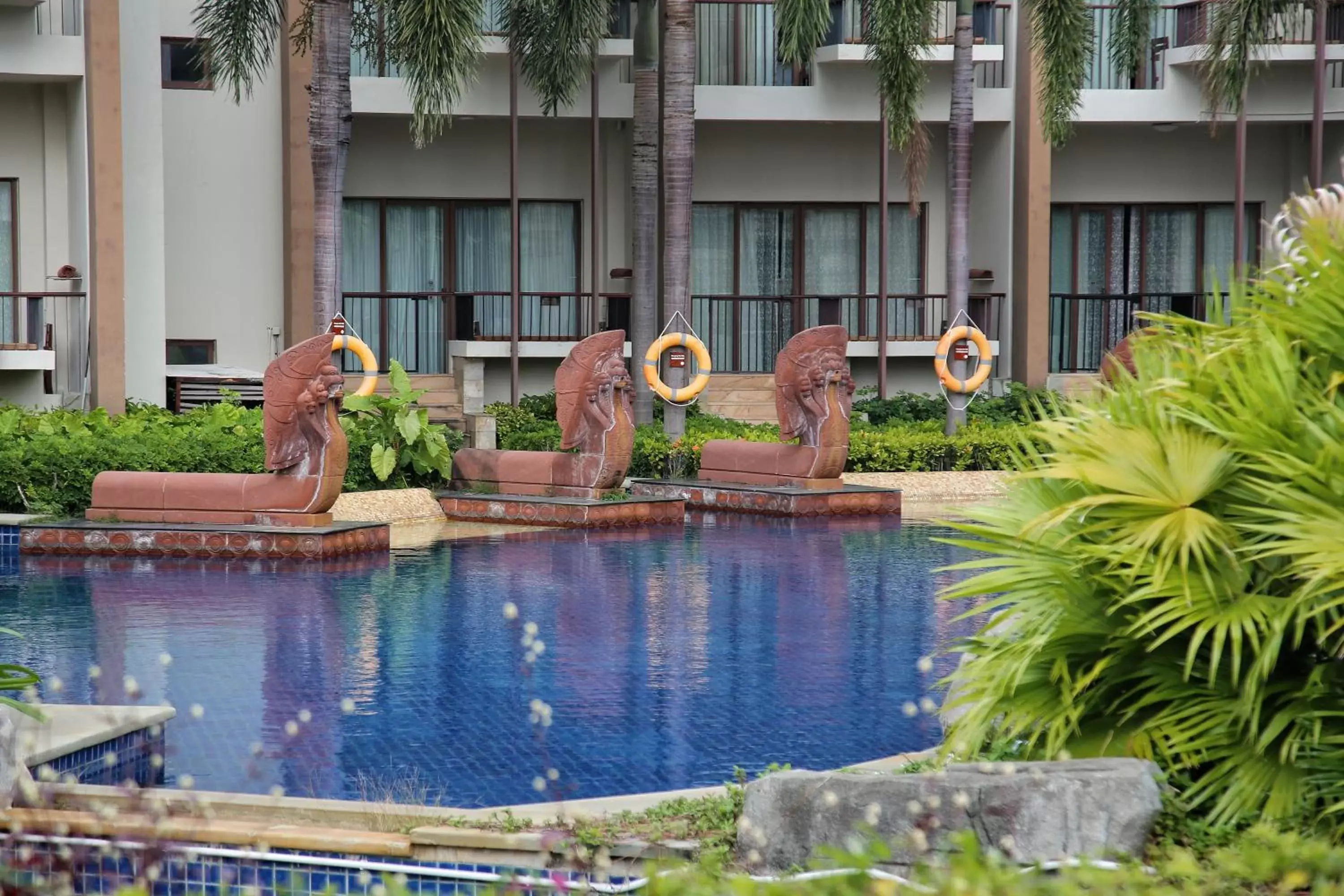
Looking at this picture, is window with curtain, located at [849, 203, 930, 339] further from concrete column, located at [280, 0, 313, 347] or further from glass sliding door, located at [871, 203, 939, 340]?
concrete column, located at [280, 0, 313, 347]

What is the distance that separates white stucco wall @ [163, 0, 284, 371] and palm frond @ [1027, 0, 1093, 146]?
10357 mm

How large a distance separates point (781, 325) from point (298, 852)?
2149 centimetres

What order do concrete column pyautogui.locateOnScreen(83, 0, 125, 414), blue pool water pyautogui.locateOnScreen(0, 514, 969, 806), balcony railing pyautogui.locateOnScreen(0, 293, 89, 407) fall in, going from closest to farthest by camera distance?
blue pool water pyautogui.locateOnScreen(0, 514, 969, 806)
concrete column pyautogui.locateOnScreen(83, 0, 125, 414)
balcony railing pyautogui.locateOnScreen(0, 293, 89, 407)

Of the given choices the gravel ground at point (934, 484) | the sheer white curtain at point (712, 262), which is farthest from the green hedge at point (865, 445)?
the sheer white curtain at point (712, 262)

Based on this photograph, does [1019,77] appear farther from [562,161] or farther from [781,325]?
[562,161]

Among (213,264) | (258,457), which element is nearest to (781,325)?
(213,264)

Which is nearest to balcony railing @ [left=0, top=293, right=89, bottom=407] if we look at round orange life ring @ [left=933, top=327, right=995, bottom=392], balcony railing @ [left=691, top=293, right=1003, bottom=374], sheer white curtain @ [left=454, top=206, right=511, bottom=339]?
sheer white curtain @ [left=454, top=206, right=511, bottom=339]

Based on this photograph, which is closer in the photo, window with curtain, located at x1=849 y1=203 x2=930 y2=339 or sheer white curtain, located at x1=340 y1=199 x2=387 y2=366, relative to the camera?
sheer white curtain, located at x1=340 y1=199 x2=387 y2=366

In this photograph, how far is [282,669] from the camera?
9.87m

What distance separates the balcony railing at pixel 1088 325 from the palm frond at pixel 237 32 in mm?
12810

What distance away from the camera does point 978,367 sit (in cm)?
2106

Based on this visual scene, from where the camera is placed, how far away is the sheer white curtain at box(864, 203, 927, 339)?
27062 mm

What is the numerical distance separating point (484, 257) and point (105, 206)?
6879 millimetres

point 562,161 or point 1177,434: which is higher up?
point 562,161
